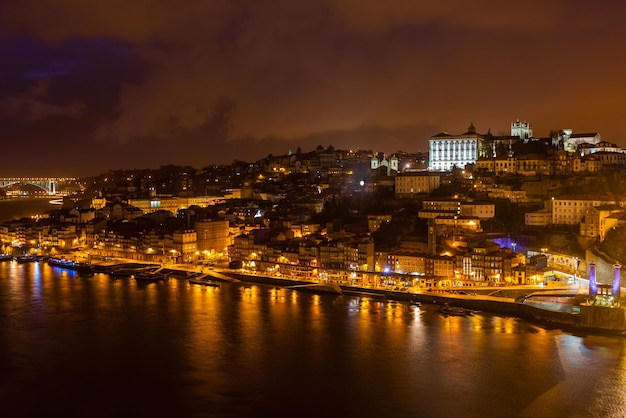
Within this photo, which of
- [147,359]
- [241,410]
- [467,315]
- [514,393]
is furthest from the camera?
[467,315]

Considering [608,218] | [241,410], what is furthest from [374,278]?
[241,410]

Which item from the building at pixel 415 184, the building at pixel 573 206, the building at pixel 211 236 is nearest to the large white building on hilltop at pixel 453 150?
the building at pixel 415 184

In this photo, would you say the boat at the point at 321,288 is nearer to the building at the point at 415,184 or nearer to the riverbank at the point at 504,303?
the riverbank at the point at 504,303

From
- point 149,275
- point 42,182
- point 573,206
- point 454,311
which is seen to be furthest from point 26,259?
point 42,182

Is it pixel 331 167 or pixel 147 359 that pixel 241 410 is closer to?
pixel 147 359

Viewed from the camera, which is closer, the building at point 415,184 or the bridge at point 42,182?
the building at point 415,184

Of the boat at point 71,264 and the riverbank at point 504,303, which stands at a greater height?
the boat at point 71,264

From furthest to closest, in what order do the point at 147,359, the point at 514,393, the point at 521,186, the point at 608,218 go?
the point at 521,186 → the point at 608,218 → the point at 147,359 → the point at 514,393
